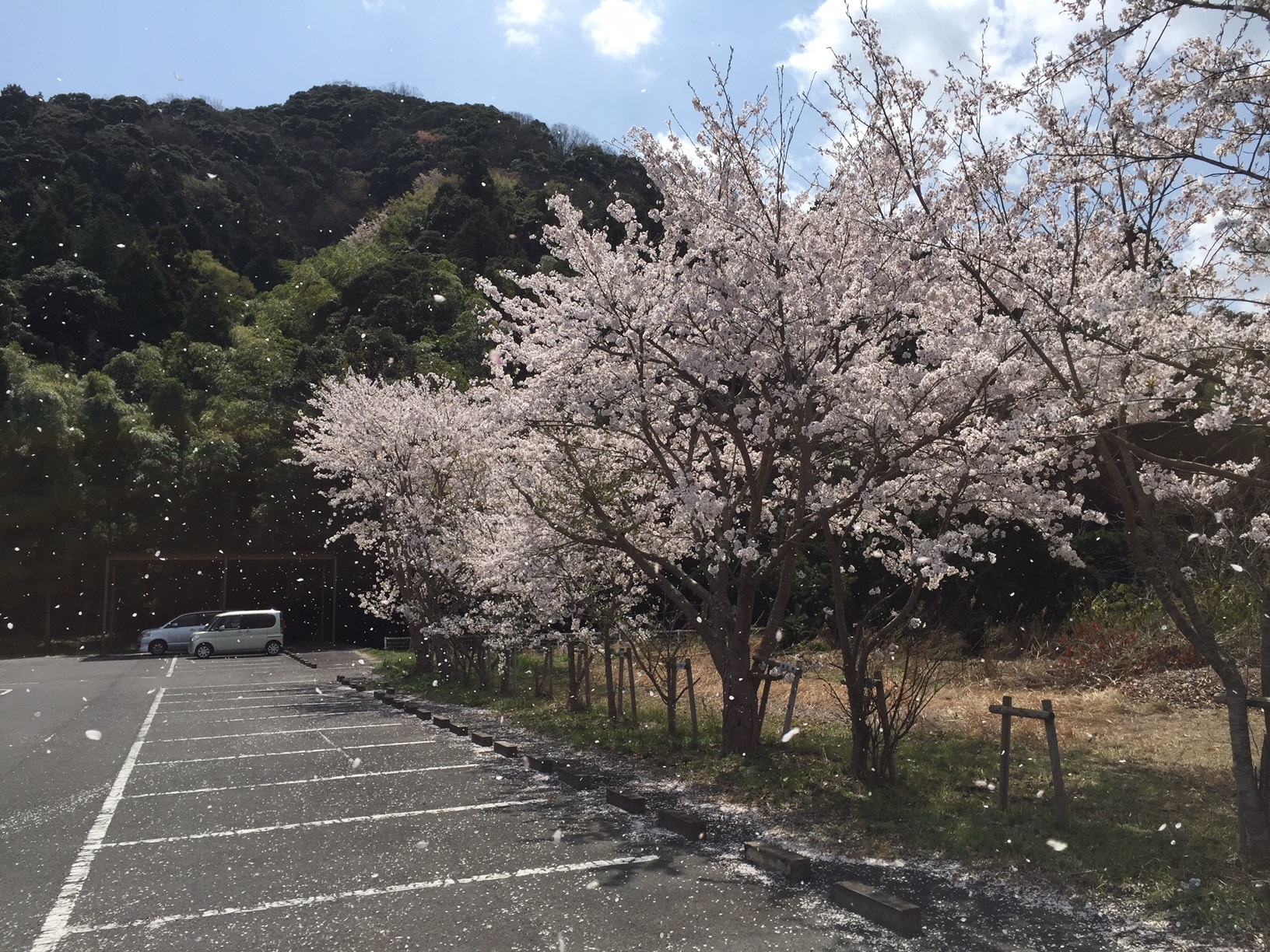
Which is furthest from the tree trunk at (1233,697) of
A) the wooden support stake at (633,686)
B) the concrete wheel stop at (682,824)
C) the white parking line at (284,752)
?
the white parking line at (284,752)

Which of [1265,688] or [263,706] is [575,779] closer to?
[1265,688]

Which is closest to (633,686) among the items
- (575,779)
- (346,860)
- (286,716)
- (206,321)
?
(575,779)

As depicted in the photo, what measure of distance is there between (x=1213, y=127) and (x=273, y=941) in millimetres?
6857

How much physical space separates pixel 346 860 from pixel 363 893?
74 centimetres

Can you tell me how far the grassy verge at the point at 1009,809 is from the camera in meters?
5.24

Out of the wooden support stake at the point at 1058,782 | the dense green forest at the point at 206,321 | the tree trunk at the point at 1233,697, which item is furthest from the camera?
the dense green forest at the point at 206,321

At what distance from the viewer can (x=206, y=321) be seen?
50781 mm

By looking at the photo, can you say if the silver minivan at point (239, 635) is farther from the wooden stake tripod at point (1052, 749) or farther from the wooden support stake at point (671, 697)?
the wooden stake tripod at point (1052, 749)

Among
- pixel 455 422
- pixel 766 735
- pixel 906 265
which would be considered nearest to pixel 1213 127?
pixel 906 265

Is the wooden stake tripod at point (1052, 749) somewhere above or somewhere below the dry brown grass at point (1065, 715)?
above

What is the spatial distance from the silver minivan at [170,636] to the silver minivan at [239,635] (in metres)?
0.68

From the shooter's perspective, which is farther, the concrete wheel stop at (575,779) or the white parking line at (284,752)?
the white parking line at (284,752)

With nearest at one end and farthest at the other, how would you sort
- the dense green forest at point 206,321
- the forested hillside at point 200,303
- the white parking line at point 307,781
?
the white parking line at point 307,781 < the dense green forest at point 206,321 < the forested hillside at point 200,303

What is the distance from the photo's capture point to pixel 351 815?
7.33 meters
